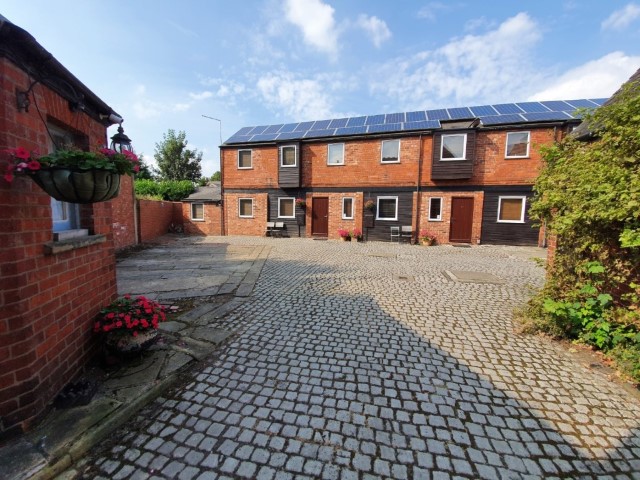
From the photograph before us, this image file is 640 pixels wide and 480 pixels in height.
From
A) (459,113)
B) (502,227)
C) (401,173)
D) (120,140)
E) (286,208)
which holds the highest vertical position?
(459,113)

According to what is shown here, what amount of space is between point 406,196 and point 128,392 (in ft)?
43.1

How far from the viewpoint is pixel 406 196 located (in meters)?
13.6

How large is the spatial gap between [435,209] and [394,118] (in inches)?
229

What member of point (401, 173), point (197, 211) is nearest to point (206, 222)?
point (197, 211)

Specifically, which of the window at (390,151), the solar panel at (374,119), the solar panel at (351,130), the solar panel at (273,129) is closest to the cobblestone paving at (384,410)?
the window at (390,151)

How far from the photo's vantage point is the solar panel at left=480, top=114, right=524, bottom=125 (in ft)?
39.4

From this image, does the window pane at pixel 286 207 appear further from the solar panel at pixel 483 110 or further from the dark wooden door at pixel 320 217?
the solar panel at pixel 483 110

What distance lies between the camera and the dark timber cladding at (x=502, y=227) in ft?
40.1

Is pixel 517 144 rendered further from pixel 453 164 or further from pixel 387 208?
pixel 387 208

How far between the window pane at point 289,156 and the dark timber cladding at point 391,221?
441cm

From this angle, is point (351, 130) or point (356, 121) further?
point (356, 121)

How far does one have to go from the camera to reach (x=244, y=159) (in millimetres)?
15883

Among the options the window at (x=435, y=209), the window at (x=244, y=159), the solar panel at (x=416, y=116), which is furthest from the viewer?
the window at (x=244, y=159)

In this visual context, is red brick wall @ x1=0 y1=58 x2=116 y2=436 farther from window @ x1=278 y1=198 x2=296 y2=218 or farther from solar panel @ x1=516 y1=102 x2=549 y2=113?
solar panel @ x1=516 y1=102 x2=549 y2=113
